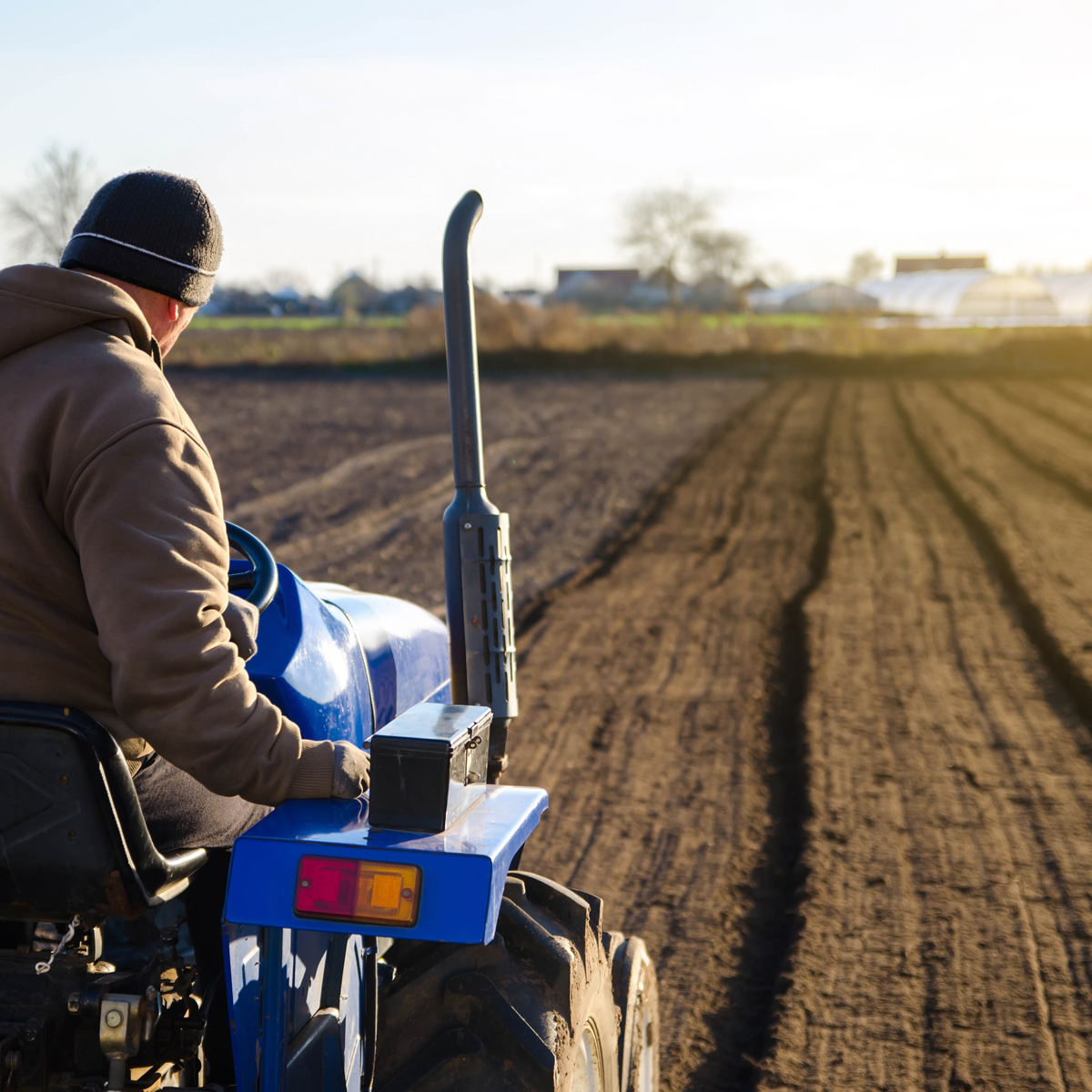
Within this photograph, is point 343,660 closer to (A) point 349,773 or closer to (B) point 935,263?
(A) point 349,773

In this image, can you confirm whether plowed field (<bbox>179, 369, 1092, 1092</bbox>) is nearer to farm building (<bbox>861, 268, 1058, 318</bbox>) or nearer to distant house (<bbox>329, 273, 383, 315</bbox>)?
distant house (<bbox>329, 273, 383, 315</bbox>)

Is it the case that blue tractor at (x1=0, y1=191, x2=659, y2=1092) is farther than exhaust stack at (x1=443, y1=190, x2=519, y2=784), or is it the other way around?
exhaust stack at (x1=443, y1=190, x2=519, y2=784)

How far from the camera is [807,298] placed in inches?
3236

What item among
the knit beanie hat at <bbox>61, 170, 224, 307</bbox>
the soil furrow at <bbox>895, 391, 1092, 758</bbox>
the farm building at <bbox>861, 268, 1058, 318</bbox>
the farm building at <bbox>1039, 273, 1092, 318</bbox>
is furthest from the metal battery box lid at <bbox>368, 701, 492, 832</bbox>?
the farm building at <bbox>861, 268, 1058, 318</bbox>

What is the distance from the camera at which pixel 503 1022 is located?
1.80m

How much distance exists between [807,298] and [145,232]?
8437 centimetres

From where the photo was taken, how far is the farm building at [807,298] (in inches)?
3009

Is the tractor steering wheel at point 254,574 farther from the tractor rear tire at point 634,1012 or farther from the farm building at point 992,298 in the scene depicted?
the farm building at point 992,298

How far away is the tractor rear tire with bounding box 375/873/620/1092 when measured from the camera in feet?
5.82

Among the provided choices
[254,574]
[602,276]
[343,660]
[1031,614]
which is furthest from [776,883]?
[602,276]

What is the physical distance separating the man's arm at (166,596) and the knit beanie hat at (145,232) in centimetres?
35

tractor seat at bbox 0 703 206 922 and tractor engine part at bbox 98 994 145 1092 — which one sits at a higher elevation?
tractor seat at bbox 0 703 206 922

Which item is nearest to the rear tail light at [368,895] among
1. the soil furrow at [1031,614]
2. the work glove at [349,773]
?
the work glove at [349,773]

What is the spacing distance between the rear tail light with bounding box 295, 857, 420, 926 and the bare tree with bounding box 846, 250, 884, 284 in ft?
330
